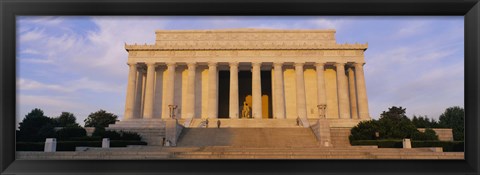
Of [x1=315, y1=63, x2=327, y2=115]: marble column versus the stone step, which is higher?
[x1=315, y1=63, x2=327, y2=115]: marble column

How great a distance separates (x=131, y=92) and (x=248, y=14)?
44.9 meters

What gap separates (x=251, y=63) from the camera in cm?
4897

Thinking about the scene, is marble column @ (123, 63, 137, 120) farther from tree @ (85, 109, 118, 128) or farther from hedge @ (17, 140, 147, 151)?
hedge @ (17, 140, 147, 151)

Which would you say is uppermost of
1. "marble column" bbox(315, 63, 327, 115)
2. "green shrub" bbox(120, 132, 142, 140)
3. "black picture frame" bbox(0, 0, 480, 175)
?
"marble column" bbox(315, 63, 327, 115)

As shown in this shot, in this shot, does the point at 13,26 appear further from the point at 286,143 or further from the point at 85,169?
the point at 286,143

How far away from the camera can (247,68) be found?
52.2m

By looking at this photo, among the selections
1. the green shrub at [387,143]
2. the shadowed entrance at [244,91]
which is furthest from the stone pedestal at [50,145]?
the shadowed entrance at [244,91]

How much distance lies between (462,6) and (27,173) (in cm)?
674

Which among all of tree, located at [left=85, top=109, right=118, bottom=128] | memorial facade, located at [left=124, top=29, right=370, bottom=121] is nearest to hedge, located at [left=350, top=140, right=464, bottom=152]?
memorial facade, located at [left=124, top=29, right=370, bottom=121]

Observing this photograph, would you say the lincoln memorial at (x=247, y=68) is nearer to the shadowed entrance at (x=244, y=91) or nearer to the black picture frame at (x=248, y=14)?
the shadowed entrance at (x=244, y=91)

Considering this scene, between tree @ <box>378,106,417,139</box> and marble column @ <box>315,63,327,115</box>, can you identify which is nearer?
tree @ <box>378,106,417,139</box>

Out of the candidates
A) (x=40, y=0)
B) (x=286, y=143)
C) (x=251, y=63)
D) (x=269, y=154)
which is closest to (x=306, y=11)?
(x=40, y=0)

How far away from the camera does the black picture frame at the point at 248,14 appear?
5789 mm

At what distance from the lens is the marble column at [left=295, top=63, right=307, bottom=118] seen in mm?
47812
